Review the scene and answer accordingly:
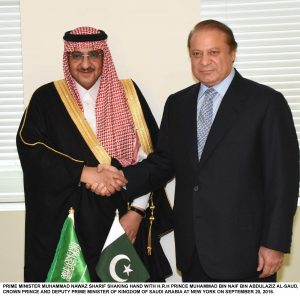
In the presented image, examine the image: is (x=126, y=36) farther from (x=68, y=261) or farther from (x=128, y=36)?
(x=68, y=261)

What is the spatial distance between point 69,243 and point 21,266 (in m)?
0.88

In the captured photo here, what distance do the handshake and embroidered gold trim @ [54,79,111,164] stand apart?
3.4 inches

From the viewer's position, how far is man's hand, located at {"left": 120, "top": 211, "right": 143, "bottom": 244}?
3.22 meters

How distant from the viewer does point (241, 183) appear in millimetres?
2771

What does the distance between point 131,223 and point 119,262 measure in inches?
8.9

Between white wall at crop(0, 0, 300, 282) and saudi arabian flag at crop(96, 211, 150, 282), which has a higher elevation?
white wall at crop(0, 0, 300, 282)

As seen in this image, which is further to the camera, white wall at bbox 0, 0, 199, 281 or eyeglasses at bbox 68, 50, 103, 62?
white wall at bbox 0, 0, 199, 281

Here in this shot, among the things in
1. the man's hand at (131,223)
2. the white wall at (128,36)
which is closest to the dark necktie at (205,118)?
the man's hand at (131,223)

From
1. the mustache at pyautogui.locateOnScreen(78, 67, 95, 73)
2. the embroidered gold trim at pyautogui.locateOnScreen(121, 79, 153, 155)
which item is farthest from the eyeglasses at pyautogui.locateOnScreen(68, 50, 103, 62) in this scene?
the embroidered gold trim at pyautogui.locateOnScreen(121, 79, 153, 155)

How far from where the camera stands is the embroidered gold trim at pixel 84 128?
127 inches

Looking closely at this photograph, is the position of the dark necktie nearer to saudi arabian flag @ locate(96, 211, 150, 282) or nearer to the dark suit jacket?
the dark suit jacket

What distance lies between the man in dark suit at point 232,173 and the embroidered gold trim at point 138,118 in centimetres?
42

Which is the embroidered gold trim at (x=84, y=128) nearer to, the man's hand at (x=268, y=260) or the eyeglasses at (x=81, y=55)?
the eyeglasses at (x=81, y=55)

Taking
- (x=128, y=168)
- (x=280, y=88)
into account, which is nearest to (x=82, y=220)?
(x=128, y=168)
